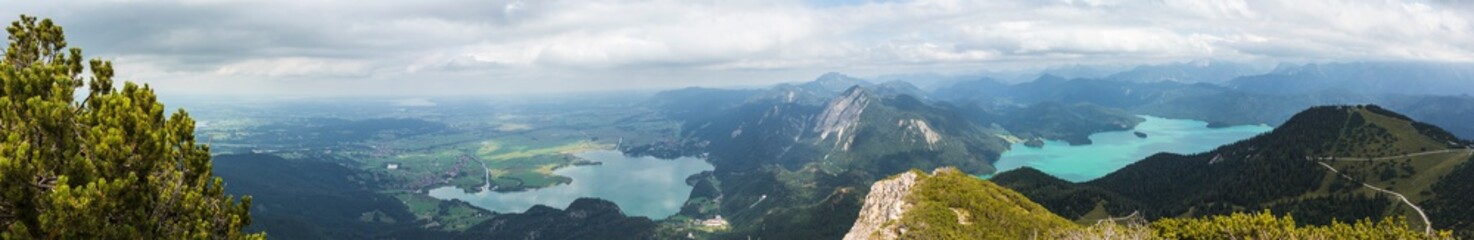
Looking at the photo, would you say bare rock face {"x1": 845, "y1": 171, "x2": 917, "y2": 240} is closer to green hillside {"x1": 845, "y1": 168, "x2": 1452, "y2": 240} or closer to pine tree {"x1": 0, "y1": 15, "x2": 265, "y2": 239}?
green hillside {"x1": 845, "y1": 168, "x2": 1452, "y2": 240}

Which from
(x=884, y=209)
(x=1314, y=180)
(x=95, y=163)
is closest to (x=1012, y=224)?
(x=884, y=209)

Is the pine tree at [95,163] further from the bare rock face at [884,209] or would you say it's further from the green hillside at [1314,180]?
the green hillside at [1314,180]

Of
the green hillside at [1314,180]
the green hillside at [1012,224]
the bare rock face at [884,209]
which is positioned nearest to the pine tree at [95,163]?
the green hillside at [1012,224]

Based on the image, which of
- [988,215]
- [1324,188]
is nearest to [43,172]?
[988,215]

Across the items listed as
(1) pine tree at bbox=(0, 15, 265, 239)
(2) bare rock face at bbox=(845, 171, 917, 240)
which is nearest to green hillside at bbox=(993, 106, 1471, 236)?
(2) bare rock face at bbox=(845, 171, 917, 240)

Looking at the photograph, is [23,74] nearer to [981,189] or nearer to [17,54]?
[17,54]

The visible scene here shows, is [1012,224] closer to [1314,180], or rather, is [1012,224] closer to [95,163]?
[95,163]
